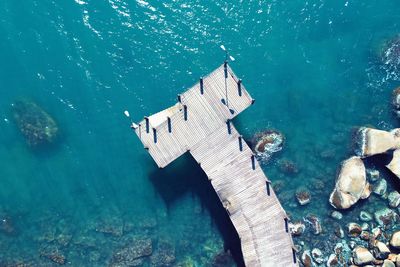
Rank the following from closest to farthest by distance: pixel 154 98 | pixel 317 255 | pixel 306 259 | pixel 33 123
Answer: pixel 306 259 → pixel 317 255 → pixel 33 123 → pixel 154 98

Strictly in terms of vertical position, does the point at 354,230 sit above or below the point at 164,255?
below

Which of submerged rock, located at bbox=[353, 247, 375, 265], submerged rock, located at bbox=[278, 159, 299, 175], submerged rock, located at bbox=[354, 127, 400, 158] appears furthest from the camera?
submerged rock, located at bbox=[278, 159, 299, 175]

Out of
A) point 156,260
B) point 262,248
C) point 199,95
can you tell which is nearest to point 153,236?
point 156,260

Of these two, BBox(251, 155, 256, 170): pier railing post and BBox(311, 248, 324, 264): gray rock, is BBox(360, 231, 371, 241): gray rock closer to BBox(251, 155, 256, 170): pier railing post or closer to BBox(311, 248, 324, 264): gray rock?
BBox(311, 248, 324, 264): gray rock

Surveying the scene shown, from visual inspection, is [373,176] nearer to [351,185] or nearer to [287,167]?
[351,185]

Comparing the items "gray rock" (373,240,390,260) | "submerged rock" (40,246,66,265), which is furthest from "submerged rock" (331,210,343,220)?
"submerged rock" (40,246,66,265)

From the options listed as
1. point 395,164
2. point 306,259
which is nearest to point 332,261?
point 306,259
